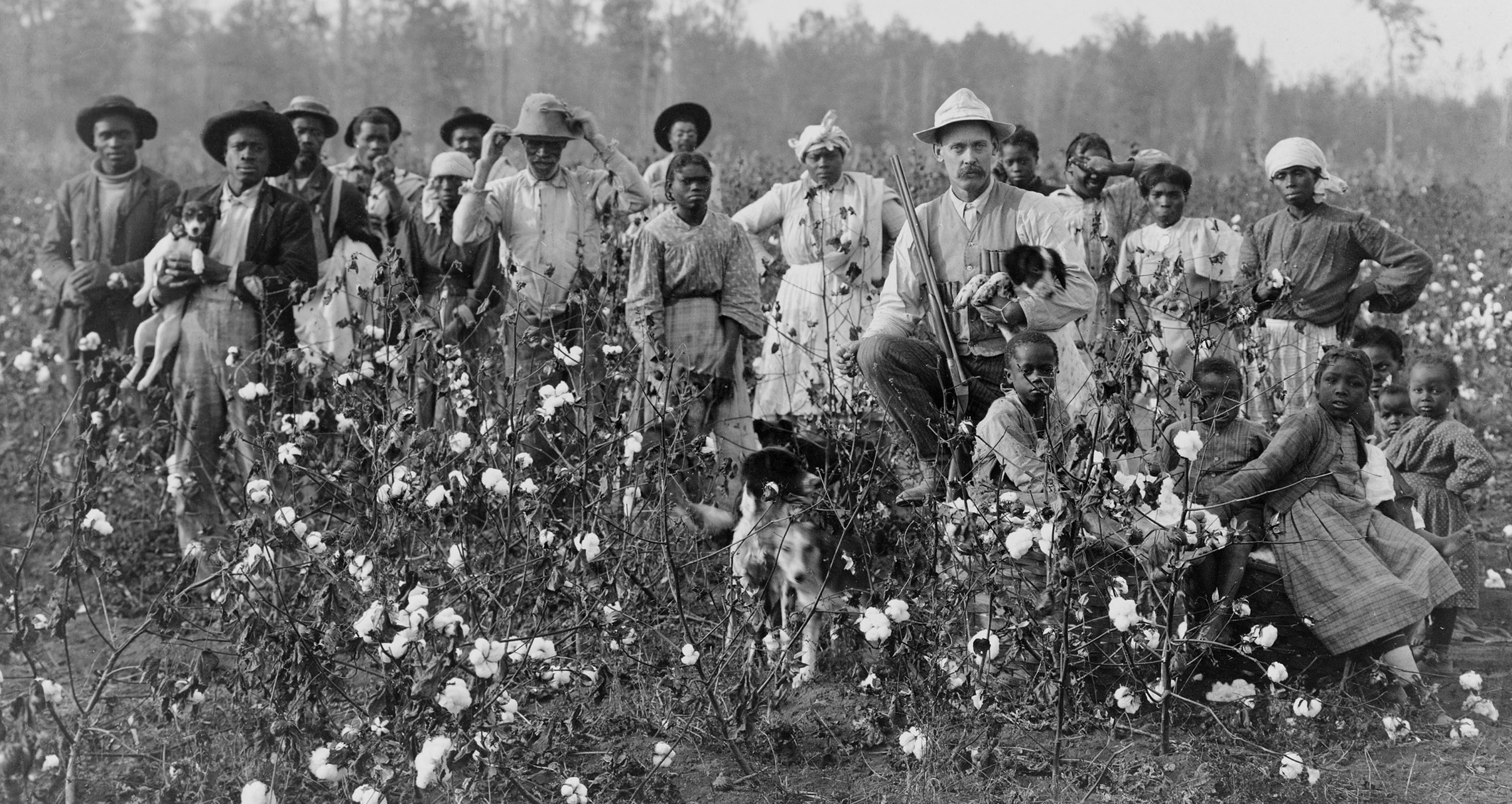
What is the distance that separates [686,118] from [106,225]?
10.7 ft

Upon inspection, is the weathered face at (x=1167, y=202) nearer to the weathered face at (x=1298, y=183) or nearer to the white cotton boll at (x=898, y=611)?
the weathered face at (x=1298, y=183)

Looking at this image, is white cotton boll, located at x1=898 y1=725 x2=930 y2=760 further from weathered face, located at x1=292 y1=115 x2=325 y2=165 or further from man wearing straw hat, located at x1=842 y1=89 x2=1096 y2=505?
weathered face, located at x1=292 y1=115 x2=325 y2=165

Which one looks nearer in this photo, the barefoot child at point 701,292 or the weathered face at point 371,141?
the barefoot child at point 701,292

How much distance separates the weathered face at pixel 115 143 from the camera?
6812 millimetres

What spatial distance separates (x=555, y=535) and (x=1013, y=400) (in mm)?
1509

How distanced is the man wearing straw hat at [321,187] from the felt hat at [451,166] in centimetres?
39

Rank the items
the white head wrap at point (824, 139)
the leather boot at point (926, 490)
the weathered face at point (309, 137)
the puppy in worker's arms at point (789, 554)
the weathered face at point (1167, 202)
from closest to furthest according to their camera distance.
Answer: the leather boot at point (926, 490)
the puppy in worker's arms at point (789, 554)
the weathered face at point (1167, 202)
the white head wrap at point (824, 139)
the weathered face at point (309, 137)

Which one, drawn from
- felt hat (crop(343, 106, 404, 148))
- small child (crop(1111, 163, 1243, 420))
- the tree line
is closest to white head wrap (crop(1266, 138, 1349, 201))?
small child (crop(1111, 163, 1243, 420))

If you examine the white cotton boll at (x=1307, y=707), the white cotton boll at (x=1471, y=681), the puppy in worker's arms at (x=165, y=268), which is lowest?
the white cotton boll at (x=1471, y=681)

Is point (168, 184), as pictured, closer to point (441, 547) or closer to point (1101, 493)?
point (441, 547)

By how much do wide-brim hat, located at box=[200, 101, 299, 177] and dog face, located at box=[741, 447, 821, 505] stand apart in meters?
2.96

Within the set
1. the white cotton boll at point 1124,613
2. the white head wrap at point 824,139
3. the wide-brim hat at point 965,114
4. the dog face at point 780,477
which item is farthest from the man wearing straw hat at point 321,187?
the white cotton boll at point 1124,613

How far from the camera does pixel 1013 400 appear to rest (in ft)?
14.3

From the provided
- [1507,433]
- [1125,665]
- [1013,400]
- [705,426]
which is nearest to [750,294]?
[705,426]
